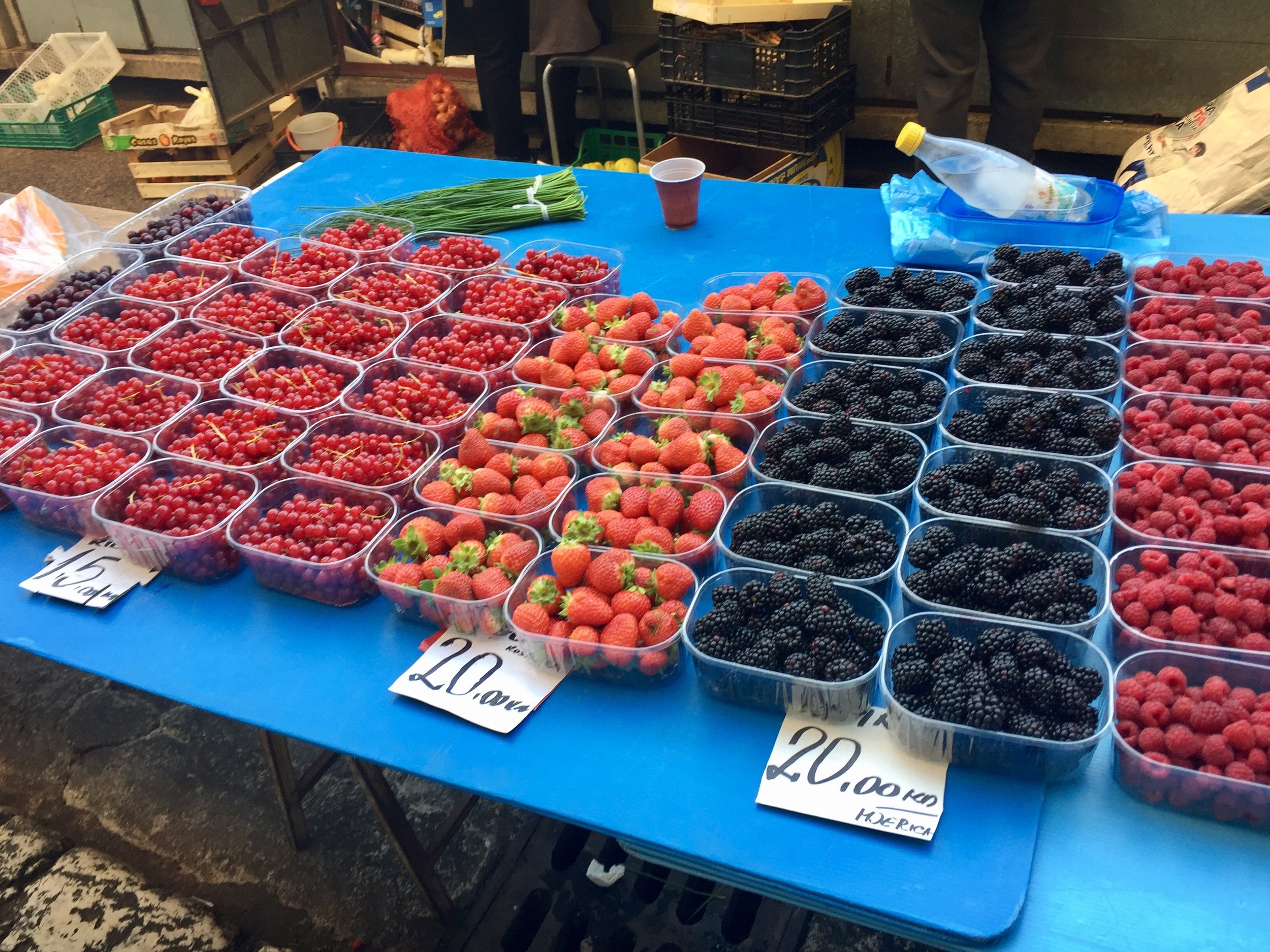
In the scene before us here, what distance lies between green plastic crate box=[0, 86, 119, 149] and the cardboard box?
4.74m

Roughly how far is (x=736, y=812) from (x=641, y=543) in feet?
1.48

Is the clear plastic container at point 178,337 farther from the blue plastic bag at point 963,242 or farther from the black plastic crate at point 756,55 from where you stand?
the black plastic crate at point 756,55

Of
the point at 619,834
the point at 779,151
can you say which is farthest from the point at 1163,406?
the point at 779,151

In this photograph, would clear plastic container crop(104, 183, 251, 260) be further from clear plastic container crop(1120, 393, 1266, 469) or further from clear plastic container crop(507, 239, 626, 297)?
clear plastic container crop(1120, 393, 1266, 469)

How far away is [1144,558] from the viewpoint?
1.40m

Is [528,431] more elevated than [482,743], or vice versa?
[528,431]

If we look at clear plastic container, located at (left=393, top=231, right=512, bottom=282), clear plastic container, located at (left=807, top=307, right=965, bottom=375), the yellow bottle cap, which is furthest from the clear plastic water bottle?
clear plastic container, located at (left=393, top=231, right=512, bottom=282)

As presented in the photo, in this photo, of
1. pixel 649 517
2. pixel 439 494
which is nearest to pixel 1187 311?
pixel 649 517

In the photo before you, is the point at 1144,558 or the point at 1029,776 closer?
the point at 1029,776

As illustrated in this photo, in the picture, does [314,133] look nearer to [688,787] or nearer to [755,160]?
[755,160]

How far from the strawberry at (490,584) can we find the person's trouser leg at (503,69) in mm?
4056

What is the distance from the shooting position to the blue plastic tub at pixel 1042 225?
226 cm

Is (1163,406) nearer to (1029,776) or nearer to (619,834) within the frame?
(1029,776)

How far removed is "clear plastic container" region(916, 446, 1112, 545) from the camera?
147 cm
